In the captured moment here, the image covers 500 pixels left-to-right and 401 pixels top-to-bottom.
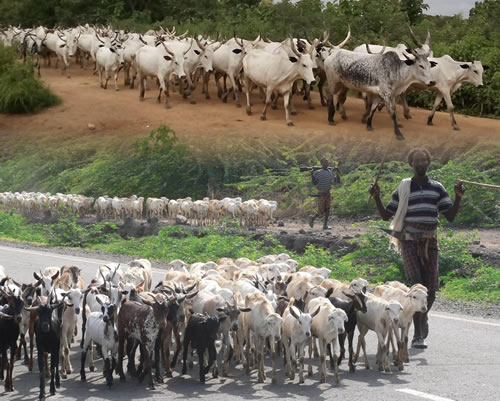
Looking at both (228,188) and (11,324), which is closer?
(11,324)

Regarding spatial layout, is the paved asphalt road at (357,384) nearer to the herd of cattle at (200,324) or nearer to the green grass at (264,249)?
the herd of cattle at (200,324)

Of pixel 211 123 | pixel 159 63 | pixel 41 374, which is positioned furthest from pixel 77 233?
pixel 41 374

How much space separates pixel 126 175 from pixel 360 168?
7.29 m

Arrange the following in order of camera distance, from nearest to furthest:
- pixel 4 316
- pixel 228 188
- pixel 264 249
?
1. pixel 4 316
2. pixel 264 249
3. pixel 228 188

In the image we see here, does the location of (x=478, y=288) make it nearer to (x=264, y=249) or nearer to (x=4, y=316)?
(x=264, y=249)

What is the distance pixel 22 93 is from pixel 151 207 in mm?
13124

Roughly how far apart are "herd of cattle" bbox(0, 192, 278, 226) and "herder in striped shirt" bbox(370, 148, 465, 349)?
12.9m

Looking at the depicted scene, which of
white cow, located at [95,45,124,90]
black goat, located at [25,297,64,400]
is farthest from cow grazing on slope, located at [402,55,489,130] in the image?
black goat, located at [25,297,64,400]

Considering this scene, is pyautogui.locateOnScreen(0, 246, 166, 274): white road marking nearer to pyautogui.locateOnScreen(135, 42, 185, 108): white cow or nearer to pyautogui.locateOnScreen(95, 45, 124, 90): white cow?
pyautogui.locateOnScreen(135, 42, 185, 108): white cow

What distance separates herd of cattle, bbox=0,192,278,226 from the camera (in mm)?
24266

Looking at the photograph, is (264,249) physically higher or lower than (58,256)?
higher

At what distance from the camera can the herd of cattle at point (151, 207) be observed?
24.3m

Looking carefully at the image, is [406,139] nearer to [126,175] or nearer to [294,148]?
[294,148]

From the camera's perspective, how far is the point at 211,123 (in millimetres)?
31094
